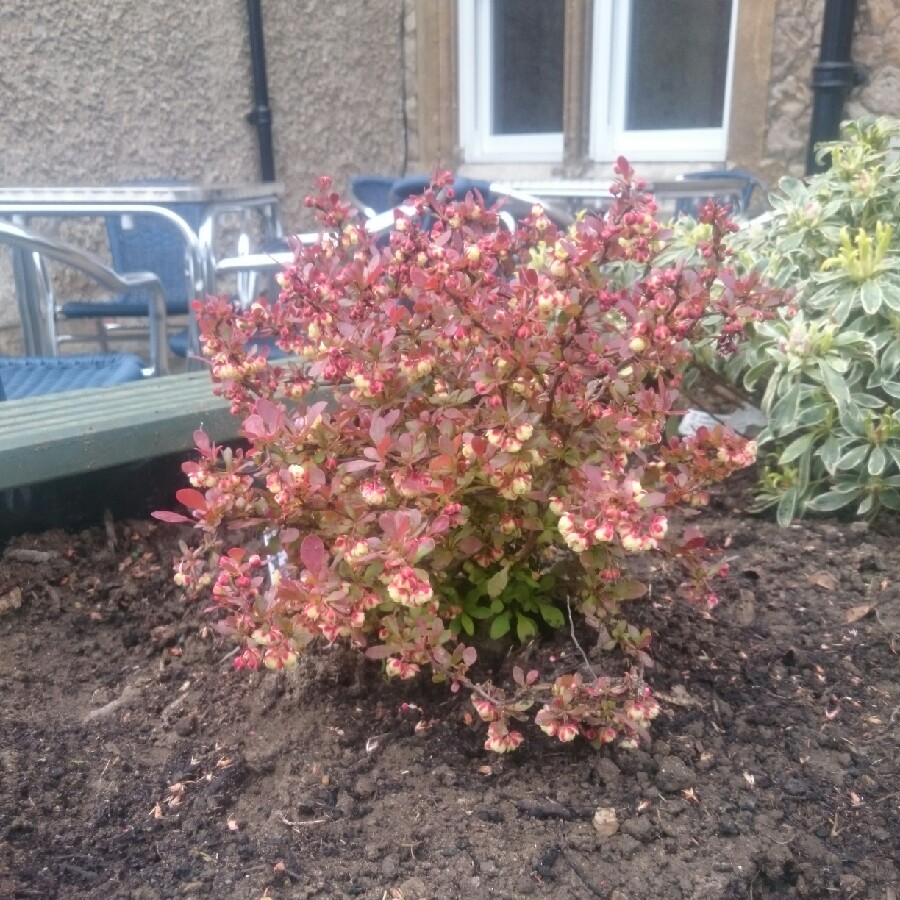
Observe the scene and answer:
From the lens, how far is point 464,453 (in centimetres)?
116

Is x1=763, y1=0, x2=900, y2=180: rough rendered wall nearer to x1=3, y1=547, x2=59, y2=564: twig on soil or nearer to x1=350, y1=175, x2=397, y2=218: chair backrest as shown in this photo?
x1=350, y1=175, x2=397, y2=218: chair backrest

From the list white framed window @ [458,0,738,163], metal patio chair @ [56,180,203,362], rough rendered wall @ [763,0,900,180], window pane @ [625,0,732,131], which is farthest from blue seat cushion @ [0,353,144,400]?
window pane @ [625,0,732,131]

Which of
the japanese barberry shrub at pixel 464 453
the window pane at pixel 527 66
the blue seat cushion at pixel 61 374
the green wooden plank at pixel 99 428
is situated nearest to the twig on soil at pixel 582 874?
the japanese barberry shrub at pixel 464 453

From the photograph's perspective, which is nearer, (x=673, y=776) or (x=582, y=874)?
(x=582, y=874)

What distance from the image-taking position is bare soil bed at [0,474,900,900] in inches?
46.6

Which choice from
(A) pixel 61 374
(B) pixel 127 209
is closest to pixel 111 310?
(B) pixel 127 209

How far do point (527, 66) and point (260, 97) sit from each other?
176 centimetres

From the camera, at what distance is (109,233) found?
4.32 metres

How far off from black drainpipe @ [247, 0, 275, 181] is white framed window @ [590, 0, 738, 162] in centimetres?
205

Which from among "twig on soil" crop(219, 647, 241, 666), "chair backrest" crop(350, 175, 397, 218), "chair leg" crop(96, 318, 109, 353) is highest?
"chair backrest" crop(350, 175, 397, 218)

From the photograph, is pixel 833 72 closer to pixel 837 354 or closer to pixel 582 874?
pixel 837 354

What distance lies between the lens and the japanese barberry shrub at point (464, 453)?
3.76ft

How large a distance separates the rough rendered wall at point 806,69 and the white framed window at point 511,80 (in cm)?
155

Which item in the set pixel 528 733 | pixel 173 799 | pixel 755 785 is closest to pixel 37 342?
pixel 173 799
